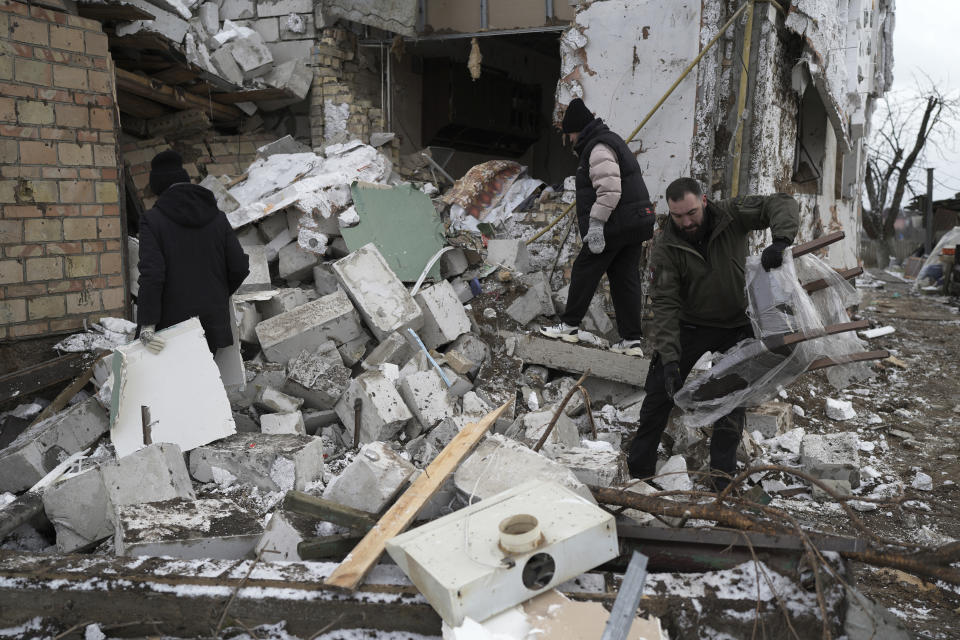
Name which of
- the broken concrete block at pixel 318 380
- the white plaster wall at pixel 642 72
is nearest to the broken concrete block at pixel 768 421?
the white plaster wall at pixel 642 72

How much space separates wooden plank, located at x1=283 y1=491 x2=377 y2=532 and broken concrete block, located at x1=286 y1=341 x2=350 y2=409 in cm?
189

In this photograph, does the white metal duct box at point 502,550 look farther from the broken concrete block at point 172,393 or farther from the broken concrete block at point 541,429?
the broken concrete block at point 172,393

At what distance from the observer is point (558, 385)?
5.32m

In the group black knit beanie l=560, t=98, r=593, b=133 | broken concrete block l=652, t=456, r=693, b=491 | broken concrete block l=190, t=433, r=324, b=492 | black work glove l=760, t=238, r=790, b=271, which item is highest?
black knit beanie l=560, t=98, r=593, b=133

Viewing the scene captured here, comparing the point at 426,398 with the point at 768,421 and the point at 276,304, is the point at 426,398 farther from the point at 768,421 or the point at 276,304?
the point at 768,421

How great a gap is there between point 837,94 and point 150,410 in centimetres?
667

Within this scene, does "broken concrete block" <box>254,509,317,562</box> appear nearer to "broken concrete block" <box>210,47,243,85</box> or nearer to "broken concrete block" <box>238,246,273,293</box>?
"broken concrete block" <box>238,246,273,293</box>

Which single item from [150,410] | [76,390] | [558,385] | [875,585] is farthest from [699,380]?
[76,390]

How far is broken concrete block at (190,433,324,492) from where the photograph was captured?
379 cm

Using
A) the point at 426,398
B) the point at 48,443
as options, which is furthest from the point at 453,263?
the point at 48,443

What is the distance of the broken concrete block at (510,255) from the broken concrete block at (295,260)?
61.7 inches

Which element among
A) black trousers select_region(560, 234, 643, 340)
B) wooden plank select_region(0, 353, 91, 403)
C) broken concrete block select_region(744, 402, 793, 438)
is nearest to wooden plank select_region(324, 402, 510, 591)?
black trousers select_region(560, 234, 643, 340)

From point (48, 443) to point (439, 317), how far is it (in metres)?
2.64

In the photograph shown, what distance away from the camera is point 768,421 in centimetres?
504
